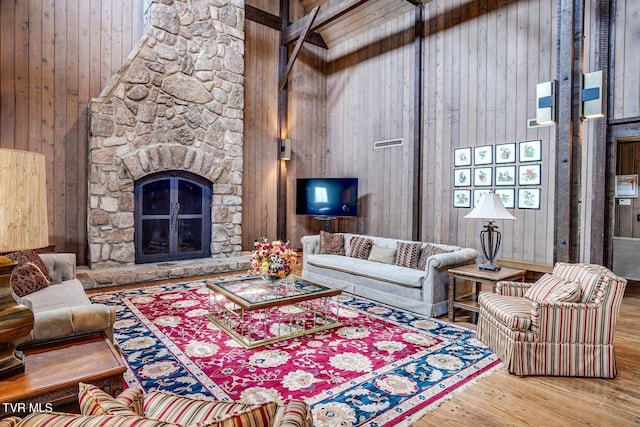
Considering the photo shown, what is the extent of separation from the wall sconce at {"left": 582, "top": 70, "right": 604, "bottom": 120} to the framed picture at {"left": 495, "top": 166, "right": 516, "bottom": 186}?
1517mm

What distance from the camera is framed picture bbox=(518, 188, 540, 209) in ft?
16.4

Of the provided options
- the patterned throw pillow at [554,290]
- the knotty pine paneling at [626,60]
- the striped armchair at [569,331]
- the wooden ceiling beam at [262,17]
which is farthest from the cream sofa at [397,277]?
the wooden ceiling beam at [262,17]

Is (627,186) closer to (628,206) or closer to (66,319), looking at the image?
(628,206)

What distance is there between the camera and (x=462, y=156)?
579 cm

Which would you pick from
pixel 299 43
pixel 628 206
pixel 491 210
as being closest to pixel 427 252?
pixel 491 210

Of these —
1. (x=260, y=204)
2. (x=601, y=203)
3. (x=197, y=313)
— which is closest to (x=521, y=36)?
(x=601, y=203)

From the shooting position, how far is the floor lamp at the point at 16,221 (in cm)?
134

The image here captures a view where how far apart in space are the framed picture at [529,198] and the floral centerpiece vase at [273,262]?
11.4 feet

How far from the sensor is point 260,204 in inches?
281

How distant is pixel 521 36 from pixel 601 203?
245 cm

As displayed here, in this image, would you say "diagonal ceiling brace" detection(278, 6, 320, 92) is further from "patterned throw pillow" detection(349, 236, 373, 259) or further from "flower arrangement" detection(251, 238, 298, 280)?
"flower arrangement" detection(251, 238, 298, 280)

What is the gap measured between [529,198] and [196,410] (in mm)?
5245

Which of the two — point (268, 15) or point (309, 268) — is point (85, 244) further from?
point (268, 15)

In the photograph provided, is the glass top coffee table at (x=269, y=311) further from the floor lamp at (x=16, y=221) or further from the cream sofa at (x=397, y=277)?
the floor lamp at (x=16, y=221)
